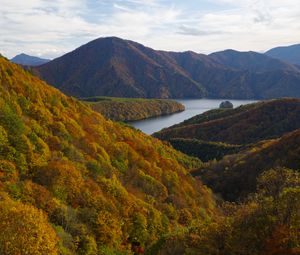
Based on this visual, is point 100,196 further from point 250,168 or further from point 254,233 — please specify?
point 250,168

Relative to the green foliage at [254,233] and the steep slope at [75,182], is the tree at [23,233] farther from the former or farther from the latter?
the green foliage at [254,233]

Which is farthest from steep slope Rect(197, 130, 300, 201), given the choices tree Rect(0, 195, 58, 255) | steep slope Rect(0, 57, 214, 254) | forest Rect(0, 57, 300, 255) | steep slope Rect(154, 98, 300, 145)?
steep slope Rect(154, 98, 300, 145)

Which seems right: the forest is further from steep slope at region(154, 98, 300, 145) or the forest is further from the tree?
steep slope at region(154, 98, 300, 145)

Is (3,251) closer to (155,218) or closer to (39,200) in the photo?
(39,200)

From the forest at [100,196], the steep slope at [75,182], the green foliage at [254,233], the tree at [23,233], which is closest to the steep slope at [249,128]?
the forest at [100,196]

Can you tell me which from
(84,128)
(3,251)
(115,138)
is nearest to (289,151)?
(115,138)

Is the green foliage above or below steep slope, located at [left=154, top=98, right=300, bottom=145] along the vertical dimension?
above
